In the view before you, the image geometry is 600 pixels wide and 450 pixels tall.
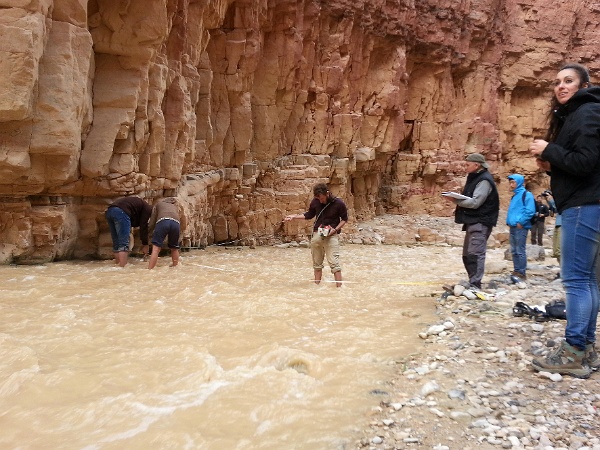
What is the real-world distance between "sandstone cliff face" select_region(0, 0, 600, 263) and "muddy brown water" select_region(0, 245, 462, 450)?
173 cm

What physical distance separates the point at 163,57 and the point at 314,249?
4.69 m

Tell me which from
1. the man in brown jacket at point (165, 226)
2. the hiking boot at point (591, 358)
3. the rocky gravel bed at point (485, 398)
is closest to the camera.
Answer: the rocky gravel bed at point (485, 398)

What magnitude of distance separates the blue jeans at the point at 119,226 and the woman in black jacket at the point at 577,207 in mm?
6464

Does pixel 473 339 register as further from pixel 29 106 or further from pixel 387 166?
pixel 387 166

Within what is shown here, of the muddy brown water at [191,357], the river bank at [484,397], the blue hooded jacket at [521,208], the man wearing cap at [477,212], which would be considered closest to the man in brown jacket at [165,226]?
the muddy brown water at [191,357]

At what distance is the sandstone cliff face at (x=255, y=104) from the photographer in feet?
23.2

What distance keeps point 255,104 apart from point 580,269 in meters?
11.9

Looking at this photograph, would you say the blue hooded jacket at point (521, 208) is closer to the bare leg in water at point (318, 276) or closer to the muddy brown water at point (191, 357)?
the muddy brown water at point (191, 357)

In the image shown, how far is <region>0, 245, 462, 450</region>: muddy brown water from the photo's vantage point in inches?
112

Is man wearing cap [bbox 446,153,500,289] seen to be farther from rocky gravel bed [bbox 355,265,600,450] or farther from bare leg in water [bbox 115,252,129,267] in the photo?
bare leg in water [bbox 115,252,129,267]

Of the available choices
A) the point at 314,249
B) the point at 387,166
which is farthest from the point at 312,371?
the point at 387,166

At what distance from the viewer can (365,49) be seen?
18.2 m

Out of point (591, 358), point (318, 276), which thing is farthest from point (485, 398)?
point (318, 276)

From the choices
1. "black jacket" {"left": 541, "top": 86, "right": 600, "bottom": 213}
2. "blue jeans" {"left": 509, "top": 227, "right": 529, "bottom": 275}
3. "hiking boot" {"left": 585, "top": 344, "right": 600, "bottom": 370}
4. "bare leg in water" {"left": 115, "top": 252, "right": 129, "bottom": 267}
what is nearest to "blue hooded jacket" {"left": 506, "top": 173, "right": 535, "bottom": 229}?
"blue jeans" {"left": 509, "top": 227, "right": 529, "bottom": 275}
